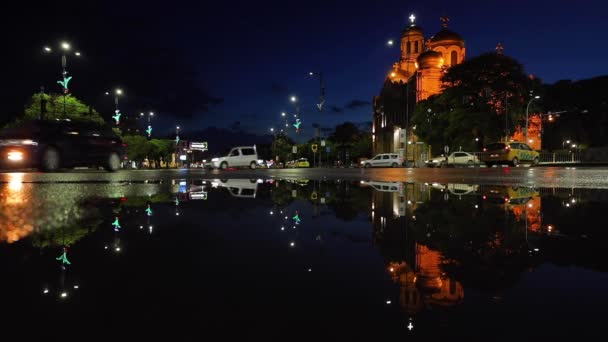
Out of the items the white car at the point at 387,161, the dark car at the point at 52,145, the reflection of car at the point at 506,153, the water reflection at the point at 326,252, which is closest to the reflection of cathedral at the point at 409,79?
the white car at the point at 387,161

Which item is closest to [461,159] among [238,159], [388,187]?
[238,159]

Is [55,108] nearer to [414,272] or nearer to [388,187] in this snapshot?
[388,187]

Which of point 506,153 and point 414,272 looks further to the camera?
point 506,153

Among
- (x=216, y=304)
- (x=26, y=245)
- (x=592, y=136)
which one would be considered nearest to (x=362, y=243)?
(x=216, y=304)

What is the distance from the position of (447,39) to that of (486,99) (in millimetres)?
25035

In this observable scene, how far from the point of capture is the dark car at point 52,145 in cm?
1372

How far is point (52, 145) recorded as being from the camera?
14.1 metres

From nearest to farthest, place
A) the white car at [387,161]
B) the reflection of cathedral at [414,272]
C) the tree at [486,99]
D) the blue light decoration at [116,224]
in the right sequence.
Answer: the reflection of cathedral at [414,272]
the blue light decoration at [116,224]
the tree at [486,99]
the white car at [387,161]

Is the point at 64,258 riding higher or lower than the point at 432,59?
lower

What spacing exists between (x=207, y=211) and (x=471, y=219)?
219cm

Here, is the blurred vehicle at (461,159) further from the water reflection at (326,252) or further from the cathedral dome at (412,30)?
the water reflection at (326,252)

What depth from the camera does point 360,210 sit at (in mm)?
4078

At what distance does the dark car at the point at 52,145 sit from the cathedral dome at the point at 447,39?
2620 inches

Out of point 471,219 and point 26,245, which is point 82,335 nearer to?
point 26,245
